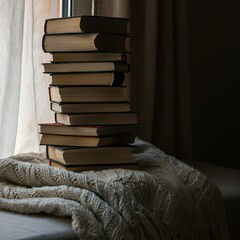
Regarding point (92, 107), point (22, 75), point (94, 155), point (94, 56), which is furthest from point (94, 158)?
point (22, 75)

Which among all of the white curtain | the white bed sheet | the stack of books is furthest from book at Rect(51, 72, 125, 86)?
the white bed sheet

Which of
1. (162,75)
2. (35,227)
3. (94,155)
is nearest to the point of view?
(35,227)

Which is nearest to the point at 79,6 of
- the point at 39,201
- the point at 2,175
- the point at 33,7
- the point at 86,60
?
the point at 33,7

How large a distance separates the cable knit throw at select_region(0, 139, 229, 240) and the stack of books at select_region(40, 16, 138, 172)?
8 centimetres

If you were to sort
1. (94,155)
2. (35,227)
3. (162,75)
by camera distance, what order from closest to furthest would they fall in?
(35,227)
(94,155)
(162,75)

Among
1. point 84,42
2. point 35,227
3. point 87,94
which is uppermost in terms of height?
point 84,42

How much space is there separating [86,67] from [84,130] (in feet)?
0.52

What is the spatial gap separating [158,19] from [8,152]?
0.69 m

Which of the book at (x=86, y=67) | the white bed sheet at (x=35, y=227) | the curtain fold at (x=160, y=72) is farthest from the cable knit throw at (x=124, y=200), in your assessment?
the curtain fold at (x=160, y=72)

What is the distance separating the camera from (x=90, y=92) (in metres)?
1.55

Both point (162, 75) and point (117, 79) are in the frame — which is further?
point (162, 75)

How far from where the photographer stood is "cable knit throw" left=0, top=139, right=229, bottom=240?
1217 millimetres

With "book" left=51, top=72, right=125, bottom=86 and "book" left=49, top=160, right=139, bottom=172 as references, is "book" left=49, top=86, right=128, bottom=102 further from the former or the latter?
"book" left=49, top=160, right=139, bottom=172

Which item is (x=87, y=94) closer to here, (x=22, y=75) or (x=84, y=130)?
(x=84, y=130)
